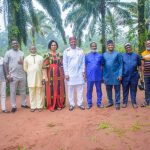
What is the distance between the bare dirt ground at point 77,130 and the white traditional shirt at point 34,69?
79 cm

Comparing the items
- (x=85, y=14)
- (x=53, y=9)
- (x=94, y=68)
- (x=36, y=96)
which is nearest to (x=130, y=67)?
(x=94, y=68)

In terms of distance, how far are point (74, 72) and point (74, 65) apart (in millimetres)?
184

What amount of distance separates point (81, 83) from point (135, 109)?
153 centimetres

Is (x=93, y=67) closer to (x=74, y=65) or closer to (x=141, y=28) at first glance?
(x=74, y=65)

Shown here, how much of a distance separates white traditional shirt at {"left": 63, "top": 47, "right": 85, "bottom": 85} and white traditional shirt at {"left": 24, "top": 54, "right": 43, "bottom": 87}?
715 mm

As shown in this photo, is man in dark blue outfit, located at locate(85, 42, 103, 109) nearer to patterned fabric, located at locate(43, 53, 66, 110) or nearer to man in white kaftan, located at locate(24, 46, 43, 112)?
patterned fabric, located at locate(43, 53, 66, 110)

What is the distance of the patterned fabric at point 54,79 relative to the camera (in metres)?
7.46

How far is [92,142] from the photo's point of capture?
16.3ft

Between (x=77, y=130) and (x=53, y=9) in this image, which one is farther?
(x=53, y=9)

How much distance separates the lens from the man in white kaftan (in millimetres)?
7520

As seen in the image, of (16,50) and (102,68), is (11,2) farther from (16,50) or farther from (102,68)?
(102,68)

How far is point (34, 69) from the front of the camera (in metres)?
7.54

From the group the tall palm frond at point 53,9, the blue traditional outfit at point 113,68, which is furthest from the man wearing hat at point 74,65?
the tall palm frond at point 53,9

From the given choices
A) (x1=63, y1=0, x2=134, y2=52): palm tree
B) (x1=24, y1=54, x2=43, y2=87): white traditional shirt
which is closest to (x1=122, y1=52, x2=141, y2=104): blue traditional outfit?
(x1=24, y1=54, x2=43, y2=87): white traditional shirt
